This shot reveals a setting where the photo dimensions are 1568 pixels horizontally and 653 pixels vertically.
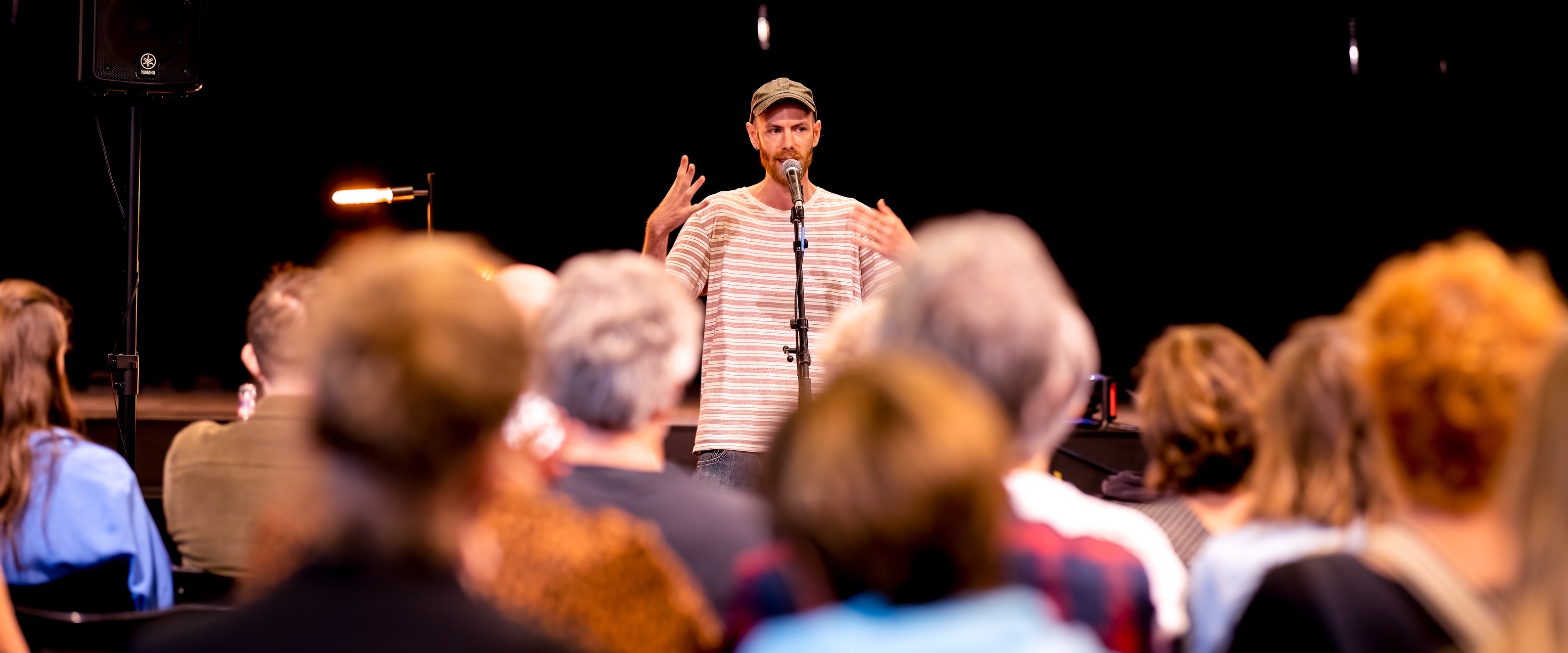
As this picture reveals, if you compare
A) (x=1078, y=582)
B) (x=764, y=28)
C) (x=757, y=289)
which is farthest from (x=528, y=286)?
(x=764, y=28)

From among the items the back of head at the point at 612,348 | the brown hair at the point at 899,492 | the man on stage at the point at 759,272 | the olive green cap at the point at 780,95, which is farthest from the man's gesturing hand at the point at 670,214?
the brown hair at the point at 899,492

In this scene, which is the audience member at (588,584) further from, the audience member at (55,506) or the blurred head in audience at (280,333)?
the audience member at (55,506)

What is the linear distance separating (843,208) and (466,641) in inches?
107

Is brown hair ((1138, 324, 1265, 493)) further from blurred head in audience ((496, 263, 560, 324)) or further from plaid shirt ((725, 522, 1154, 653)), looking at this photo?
blurred head in audience ((496, 263, 560, 324))

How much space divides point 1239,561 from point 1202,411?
1.02 ft

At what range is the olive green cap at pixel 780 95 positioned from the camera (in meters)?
3.60

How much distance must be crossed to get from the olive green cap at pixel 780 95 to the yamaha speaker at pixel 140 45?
204cm

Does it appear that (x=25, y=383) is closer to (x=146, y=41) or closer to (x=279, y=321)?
(x=279, y=321)

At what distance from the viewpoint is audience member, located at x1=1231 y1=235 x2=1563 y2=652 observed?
3.67 feet

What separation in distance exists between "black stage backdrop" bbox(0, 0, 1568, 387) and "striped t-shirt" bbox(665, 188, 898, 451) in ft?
13.6

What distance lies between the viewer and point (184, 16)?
4336 mm

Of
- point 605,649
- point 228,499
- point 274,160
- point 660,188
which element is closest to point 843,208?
point 228,499

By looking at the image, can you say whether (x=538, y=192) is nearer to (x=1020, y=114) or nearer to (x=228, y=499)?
(x=1020, y=114)

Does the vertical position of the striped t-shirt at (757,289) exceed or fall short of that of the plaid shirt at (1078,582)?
it exceeds it
